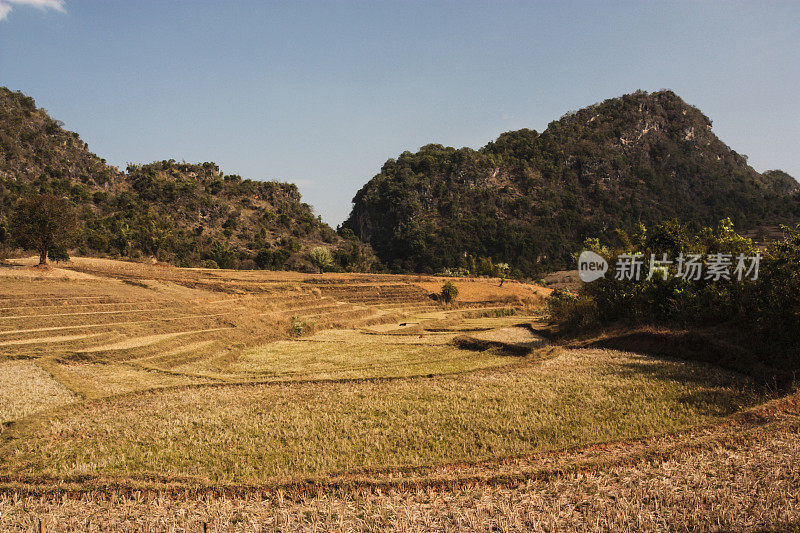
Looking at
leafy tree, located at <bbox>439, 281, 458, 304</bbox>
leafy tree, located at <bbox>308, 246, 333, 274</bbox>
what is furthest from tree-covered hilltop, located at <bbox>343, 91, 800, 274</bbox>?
leafy tree, located at <bbox>439, 281, 458, 304</bbox>

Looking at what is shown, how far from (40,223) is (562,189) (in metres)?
120

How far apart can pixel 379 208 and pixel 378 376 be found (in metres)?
121

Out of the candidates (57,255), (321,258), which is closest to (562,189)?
(321,258)

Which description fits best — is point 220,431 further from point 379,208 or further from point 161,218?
point 379,208

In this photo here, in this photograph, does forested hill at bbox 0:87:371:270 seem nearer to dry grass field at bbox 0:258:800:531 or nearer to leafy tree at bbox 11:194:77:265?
leafy tree at bbox 11:194:77:265

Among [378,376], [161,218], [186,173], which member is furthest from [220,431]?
[186,173]

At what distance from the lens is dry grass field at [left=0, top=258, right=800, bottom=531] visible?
4996mm

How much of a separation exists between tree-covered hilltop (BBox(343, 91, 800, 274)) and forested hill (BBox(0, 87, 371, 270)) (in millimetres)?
26991

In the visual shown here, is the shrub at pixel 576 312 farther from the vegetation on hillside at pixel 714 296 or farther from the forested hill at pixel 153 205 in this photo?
the forested hill at pixel 153 205

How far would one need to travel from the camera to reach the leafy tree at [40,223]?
1059 inches

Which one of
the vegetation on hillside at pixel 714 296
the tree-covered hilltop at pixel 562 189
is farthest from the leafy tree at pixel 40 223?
the tree-covered hilltop at pixel 562 189

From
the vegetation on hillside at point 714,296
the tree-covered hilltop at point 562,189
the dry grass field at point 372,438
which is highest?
the tree-covered hilltop at point 562,189

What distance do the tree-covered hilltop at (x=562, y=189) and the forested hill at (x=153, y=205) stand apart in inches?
1063

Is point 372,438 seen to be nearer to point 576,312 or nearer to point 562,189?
point 576,312
